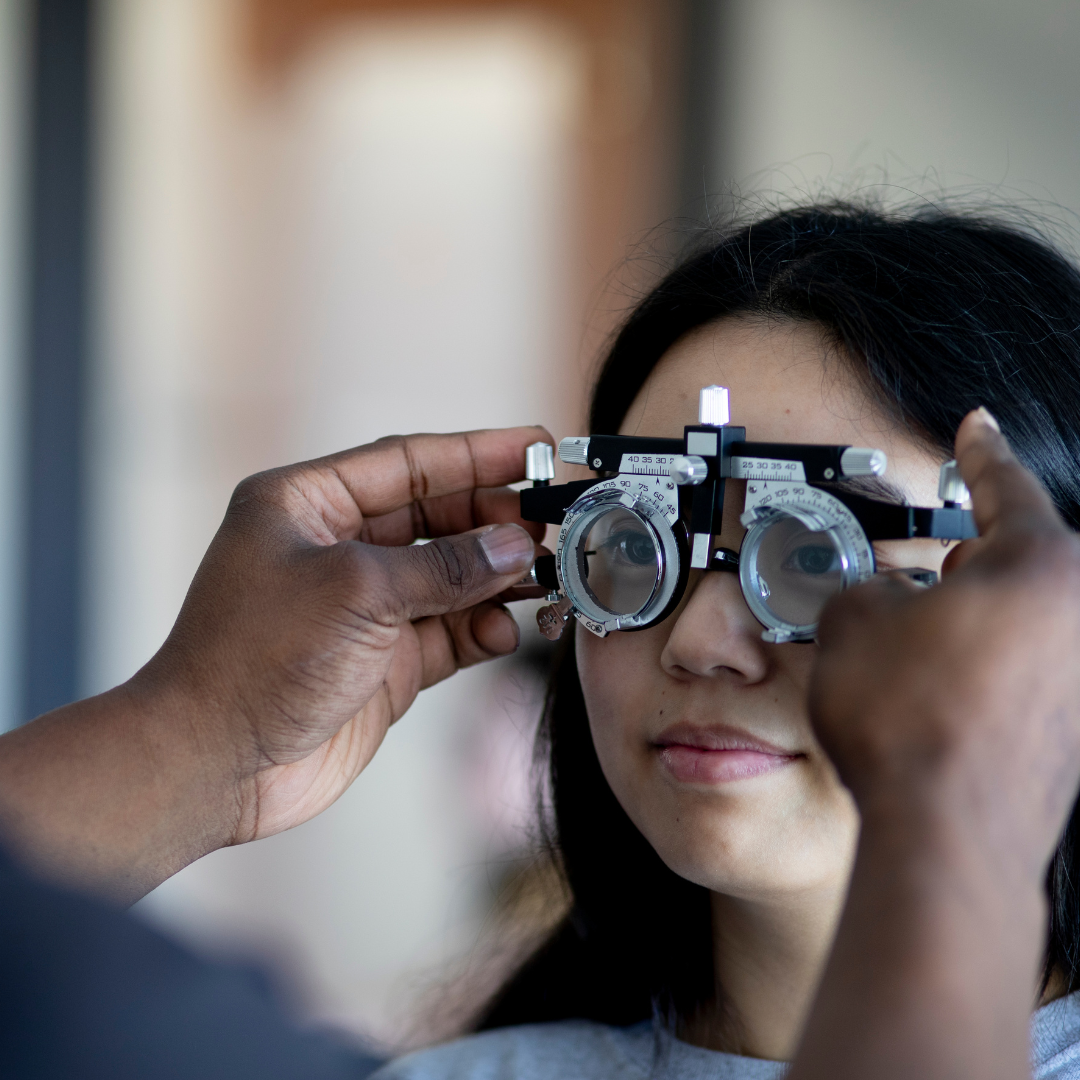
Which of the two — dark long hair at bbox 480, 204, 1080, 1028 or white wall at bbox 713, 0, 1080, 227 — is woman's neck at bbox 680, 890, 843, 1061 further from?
white wall at bbox 713, 0, 1080, 227

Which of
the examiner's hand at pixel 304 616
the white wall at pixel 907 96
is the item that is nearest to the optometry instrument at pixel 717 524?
the examiner's hand at pixel 304 616

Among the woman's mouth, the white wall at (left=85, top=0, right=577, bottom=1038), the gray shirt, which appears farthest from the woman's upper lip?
the white wall at (left=85, top=0, right=577, bottom=1038)

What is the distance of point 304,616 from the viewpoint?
44.0 inches

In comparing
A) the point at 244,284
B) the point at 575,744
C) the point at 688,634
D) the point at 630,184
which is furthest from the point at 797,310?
the point at 244,284

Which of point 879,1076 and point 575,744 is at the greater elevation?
point 879,1076

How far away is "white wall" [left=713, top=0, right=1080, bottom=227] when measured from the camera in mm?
2453

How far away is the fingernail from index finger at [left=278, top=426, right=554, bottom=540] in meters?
0.22

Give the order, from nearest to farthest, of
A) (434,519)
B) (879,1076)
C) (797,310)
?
1. (879,1076)
2. (797,310)
3. (434,519)

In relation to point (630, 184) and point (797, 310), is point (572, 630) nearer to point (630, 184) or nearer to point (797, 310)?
point (797, 310)

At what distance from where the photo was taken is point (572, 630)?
156 centimetres

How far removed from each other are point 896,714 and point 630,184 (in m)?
2.61

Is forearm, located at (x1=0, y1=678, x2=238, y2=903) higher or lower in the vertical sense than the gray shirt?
higher

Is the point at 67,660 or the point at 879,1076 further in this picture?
the point at 67,660

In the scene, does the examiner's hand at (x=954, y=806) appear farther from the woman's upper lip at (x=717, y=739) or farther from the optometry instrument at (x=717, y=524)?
the woman's upper lip at (x=717, y=739)
